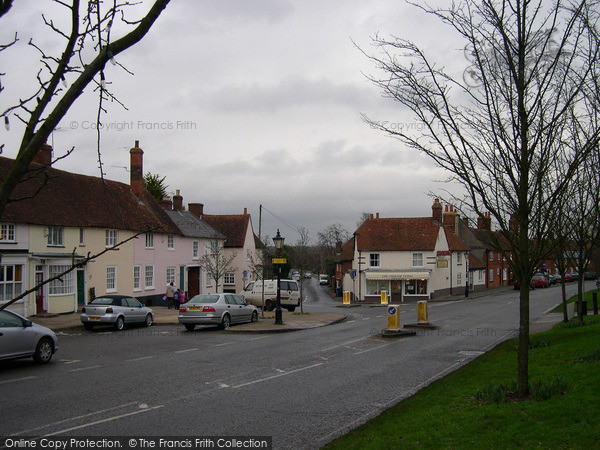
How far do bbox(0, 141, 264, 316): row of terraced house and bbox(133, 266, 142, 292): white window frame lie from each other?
0.07 metres

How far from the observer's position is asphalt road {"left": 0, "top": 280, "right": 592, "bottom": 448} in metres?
8.52

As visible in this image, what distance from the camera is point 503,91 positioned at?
28.3 ft

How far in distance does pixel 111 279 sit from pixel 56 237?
225 inches

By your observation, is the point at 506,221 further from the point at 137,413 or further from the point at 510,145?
the point at 137,413

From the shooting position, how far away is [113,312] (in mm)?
23250

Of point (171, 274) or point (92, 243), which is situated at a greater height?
point (92, 243)

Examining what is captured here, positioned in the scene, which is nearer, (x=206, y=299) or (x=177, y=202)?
(x=206, y=299)

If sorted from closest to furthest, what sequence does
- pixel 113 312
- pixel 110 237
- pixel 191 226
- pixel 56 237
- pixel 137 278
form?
pixel 113 312 → pixel 56 237 → pixel 110 237 → pixel 137 278 → pixel 191 226

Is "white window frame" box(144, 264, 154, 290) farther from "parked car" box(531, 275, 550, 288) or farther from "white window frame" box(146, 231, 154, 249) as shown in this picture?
"parked car" box(531, 275, 550, 288)

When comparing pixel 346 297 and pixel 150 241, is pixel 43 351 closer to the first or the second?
pixel 150 241

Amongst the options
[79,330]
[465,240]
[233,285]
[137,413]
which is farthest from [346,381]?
[465,240]

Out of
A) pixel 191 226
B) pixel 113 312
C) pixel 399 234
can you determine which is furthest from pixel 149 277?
pixel 399 234

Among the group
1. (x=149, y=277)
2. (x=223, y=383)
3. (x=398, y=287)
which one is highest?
(x=149, y=277)

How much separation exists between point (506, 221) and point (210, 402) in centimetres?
617
